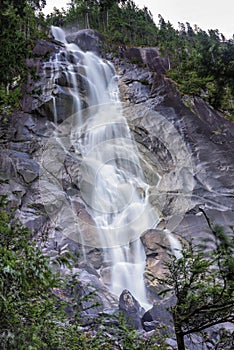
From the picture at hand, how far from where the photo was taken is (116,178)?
48.5 ft

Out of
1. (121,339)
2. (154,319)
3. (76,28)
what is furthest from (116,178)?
(76,28)

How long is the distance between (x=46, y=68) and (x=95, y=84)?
3.05 metres

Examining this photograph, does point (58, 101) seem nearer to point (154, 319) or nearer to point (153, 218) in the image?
point (153, 218)

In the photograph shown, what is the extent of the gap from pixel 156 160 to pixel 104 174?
2.88 meters

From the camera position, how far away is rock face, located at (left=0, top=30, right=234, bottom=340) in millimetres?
11445

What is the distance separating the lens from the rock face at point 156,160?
11.4 meters

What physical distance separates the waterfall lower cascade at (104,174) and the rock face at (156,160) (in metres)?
0.37

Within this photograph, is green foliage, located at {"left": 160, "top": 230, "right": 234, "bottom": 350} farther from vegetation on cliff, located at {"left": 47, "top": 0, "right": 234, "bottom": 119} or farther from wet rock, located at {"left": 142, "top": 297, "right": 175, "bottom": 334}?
vegetation on cliff, located at {"left": 47, "top": 0, "right": 234, "bottom": 119}

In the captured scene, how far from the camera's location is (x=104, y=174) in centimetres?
1462

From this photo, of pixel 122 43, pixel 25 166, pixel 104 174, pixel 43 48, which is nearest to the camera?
pixel 25 166

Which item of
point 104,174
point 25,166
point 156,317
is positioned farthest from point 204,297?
point 104,174

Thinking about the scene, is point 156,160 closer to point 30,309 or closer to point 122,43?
point 30,309

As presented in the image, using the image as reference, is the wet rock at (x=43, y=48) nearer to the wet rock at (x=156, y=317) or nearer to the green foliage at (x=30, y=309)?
the wet rock at (x=156, y=317)

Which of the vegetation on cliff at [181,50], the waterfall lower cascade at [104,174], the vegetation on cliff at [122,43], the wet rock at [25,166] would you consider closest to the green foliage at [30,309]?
the vegetation on cliff at [122,43]
